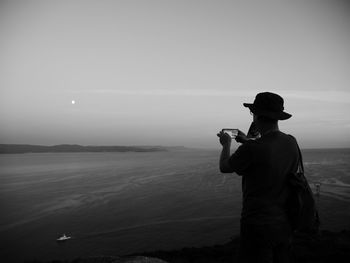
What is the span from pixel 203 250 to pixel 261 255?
1201 centimetres

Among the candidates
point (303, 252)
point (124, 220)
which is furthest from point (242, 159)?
point (124, 220)

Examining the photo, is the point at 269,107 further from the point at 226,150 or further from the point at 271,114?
the point at 226,150

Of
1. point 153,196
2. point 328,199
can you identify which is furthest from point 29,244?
point 328,199

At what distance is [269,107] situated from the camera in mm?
2631

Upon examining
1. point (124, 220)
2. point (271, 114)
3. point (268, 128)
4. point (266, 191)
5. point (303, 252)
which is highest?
point (271, 114)

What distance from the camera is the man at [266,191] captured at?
8.07 ft

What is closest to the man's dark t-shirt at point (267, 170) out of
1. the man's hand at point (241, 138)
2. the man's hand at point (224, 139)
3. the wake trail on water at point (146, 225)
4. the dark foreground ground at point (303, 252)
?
the man's hand at point (224, 139)

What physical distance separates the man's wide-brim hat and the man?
0.01 m

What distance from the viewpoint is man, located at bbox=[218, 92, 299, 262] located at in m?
2.46

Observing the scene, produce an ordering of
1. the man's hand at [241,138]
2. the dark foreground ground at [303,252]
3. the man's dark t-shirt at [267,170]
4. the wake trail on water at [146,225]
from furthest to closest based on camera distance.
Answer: the wake trail on water at [146,225]
the dark foreground ground at [303,252]
the man's hand at [241,138]
the man's dark t-shirt at [267,170]

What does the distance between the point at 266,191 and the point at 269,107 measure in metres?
0.85

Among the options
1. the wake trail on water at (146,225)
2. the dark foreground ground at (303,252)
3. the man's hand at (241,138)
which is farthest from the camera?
the wake trail on water at (146,225)

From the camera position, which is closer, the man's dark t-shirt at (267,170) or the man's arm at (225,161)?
the man's dark t-shirt at (267,170)

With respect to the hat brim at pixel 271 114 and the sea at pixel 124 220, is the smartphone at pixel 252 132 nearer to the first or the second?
the hat brim at pixel 271 114
